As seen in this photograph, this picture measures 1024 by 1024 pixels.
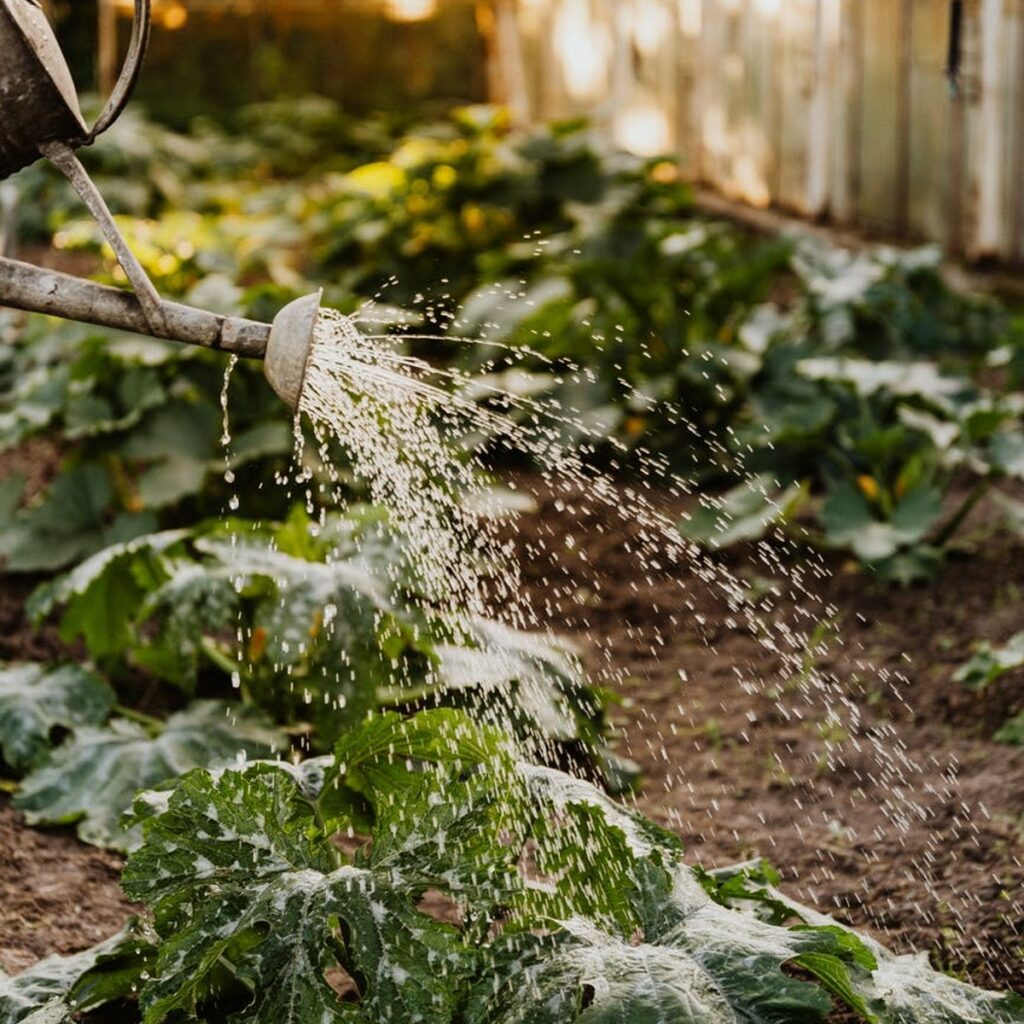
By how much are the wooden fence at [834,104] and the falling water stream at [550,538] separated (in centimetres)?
167

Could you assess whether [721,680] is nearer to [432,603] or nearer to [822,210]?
[432,603]

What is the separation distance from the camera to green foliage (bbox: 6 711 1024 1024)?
179 cm

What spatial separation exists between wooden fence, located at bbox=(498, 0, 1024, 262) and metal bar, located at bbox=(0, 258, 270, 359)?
11.6 ft

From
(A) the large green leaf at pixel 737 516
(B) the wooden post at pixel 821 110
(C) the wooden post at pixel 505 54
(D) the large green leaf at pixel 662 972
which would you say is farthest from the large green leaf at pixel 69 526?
(C) the wooden post at pixel 505 54

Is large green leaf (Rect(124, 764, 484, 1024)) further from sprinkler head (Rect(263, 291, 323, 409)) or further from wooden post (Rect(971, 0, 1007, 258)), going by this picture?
wooden post (Rect(971, 0, 1007, 258))

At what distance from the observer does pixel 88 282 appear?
6.57 ft

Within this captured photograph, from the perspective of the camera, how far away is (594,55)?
494 inches

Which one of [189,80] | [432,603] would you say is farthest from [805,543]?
[189,80]

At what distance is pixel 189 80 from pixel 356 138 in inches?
127

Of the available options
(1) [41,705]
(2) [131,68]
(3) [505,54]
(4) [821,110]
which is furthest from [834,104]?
(3) [505,54]

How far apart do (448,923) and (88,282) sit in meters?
0.92

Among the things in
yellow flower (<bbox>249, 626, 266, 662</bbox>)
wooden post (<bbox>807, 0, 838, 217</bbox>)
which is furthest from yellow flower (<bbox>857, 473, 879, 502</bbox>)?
wooden post (<bbox>807, 0, 838, 217</bbox>)

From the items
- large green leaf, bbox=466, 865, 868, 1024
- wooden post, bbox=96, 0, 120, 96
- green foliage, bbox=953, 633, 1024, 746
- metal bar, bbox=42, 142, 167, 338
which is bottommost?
wooden post, bbox=96, 0, 120, 96

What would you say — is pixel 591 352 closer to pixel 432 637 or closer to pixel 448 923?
pixel 432 637
